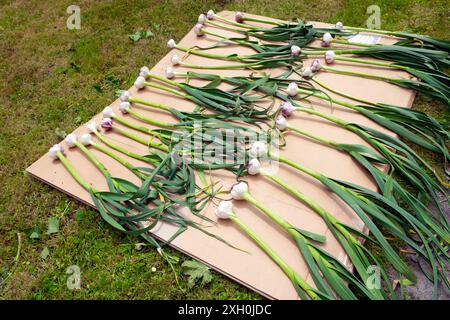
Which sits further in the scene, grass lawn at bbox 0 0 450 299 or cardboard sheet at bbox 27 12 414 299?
grass lawn at bbox 0 0 450 299

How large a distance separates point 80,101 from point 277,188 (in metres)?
1.54

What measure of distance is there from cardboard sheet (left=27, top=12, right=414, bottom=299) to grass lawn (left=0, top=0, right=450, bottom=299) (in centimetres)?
7

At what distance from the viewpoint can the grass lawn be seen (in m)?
1.53

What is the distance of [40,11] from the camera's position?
3500mm

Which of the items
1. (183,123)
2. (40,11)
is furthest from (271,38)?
(40,11)

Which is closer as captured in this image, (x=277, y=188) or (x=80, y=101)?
(x=277, y=188)

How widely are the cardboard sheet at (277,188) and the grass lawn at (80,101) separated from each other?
74 mm

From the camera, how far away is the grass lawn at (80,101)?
5.03 ft

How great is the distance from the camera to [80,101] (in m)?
2.45

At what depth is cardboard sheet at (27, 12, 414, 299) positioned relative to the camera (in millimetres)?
1425

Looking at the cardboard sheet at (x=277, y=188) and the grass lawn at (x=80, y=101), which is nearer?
the cardboard sheet at (x=277, y=188)

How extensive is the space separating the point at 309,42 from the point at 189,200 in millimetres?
1444

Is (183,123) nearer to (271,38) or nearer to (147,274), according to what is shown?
(147,274)
